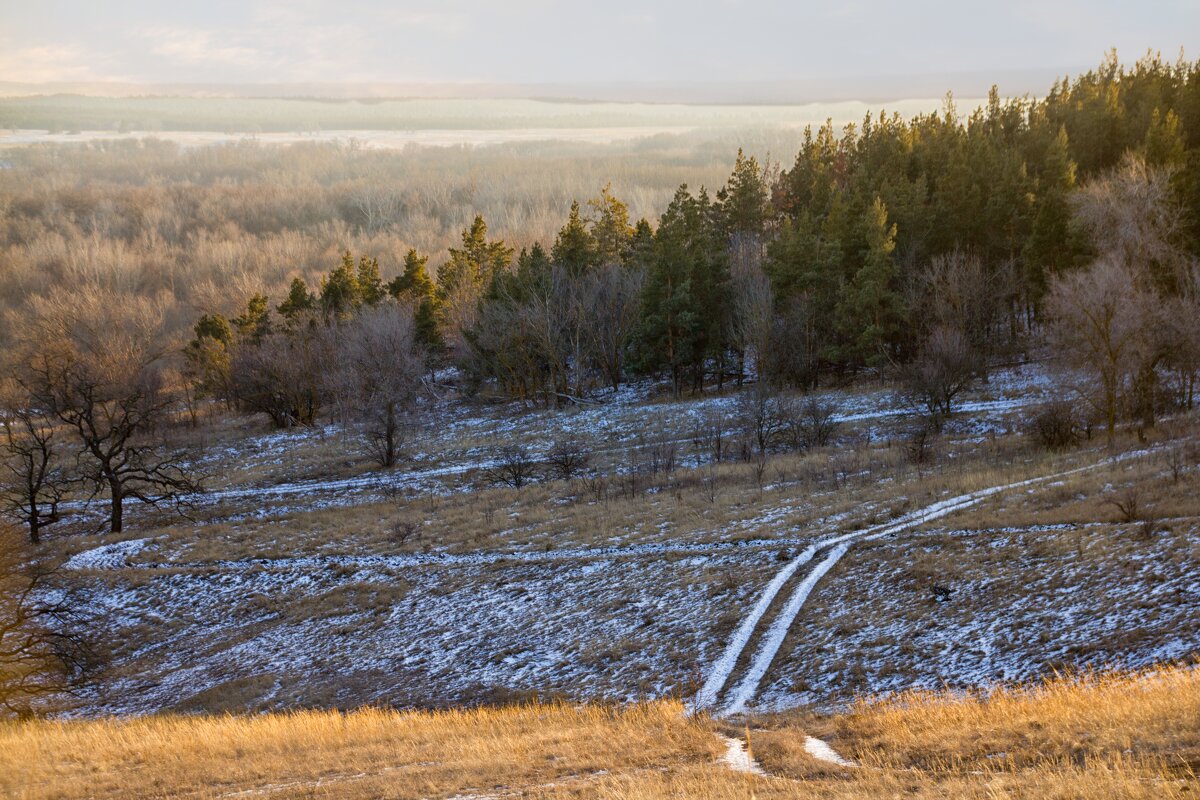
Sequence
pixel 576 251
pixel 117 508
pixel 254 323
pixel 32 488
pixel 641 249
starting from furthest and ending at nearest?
pixel 254 323
pixel 576 251
pixel 641 249
pixel 32 488
pixel 117 508

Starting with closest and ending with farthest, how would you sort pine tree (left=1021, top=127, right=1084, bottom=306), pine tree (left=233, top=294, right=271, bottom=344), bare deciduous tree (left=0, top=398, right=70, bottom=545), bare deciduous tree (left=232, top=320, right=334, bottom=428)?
1. bare deciduous tree (left=0, top=398, right=70, bottom=545)
2. pine tree (left=1021, top=127, right=1084, bottom=306)
3. bare deciduous tree (left=232, top=320, right=334, bottom=428)
4. pine tree (left=233, top=294, right=271, bottom=344)

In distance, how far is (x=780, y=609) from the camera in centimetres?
1850

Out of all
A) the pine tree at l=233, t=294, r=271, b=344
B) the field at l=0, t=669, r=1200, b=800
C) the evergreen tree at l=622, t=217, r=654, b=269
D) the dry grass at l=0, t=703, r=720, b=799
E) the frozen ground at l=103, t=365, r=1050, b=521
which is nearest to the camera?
the field at l=0, t=669, r=1200, b=800

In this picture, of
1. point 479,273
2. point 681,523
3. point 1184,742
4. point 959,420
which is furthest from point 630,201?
point 1184,742

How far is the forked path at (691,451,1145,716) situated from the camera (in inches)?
589

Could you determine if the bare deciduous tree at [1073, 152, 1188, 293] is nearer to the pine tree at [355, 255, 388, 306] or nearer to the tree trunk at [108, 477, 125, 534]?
the tree trunk at [108, 477, 125, 534]

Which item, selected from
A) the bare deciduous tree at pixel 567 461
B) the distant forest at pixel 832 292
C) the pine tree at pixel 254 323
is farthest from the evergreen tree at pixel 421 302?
the bare deciduous tree at pixel 567 461

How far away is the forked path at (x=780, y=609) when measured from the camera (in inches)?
589

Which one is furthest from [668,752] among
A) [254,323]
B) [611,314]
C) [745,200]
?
[254,323]

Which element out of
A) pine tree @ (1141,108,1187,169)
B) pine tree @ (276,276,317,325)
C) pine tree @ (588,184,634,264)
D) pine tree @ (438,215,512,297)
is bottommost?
pine tree @ (276,276,317,325)

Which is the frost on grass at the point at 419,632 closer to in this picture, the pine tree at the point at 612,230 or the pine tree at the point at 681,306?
the pine tree at the point at 681,306

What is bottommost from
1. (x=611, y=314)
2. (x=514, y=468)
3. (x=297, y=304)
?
(x=514, y=468)

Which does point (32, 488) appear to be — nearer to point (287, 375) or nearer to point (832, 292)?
point (287, 375)

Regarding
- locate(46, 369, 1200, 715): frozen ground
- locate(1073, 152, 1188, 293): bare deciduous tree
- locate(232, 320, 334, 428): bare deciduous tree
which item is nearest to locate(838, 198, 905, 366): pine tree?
locate(1073, 152, 1188, 293): bare deciduous tree
